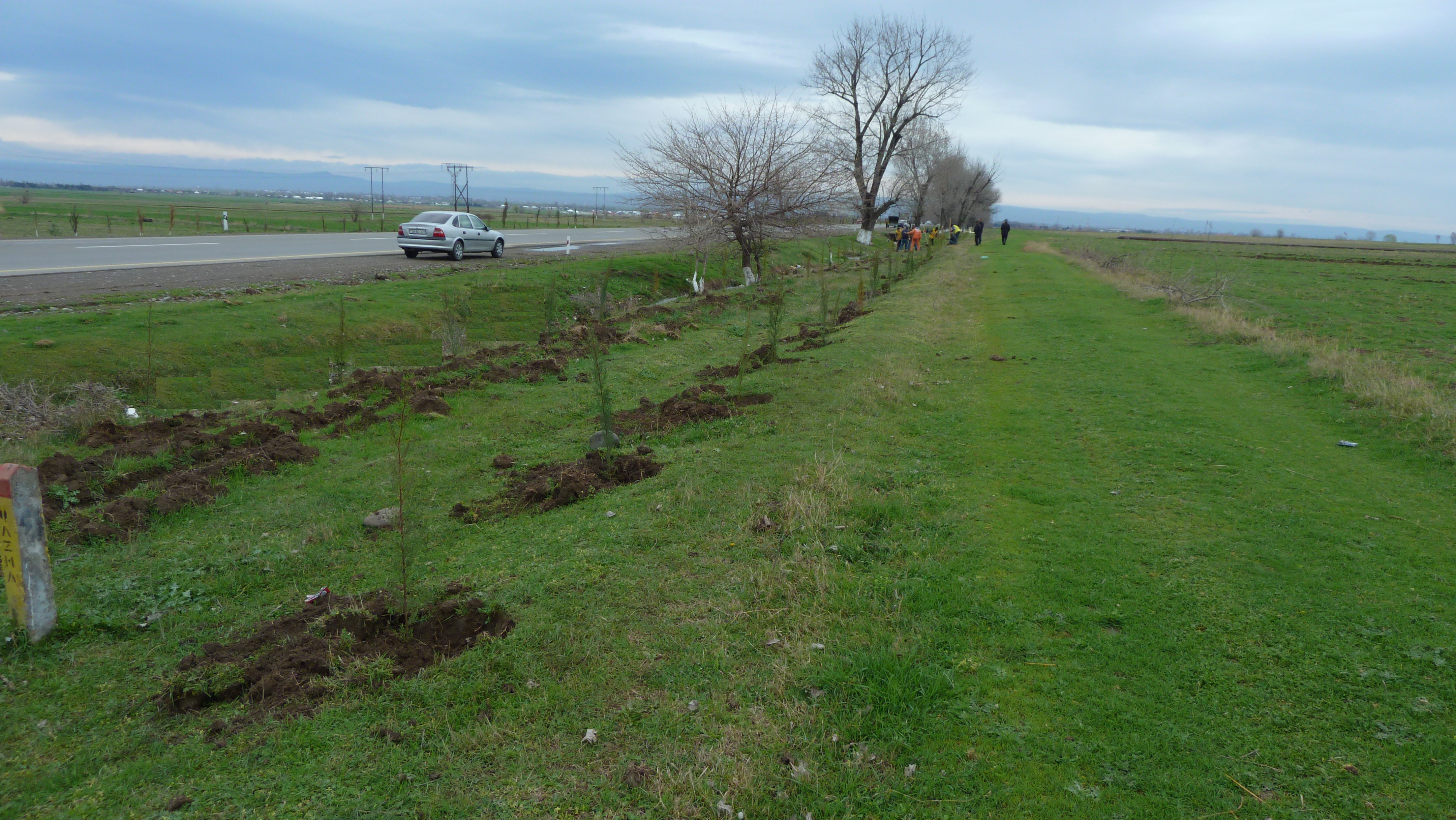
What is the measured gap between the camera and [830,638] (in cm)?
457

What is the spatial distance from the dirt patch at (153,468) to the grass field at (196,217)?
18.3 m

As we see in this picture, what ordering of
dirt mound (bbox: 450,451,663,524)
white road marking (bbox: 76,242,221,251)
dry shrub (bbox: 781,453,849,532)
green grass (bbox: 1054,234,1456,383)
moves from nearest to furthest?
dry shrub (bbox: 781,453,849,532), dirt mound (bbox: 450,451,663,524), green grass (bbox: 1054,234,1456,383), white road marking (bbox: 76,242,221,251)

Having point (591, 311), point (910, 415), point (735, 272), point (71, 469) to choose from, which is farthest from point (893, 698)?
point (735, 272)

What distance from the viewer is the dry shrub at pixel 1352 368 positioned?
894cm

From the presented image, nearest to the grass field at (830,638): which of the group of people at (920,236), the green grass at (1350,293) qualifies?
the green grass at (1350,293)

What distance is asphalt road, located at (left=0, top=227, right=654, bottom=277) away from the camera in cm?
1827

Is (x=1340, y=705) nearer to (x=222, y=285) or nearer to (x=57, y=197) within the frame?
(x=222, y=285)

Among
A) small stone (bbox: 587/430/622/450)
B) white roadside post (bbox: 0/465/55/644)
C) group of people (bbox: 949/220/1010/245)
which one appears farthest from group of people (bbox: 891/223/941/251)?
white roadside post (bbox: 0/465/55/644)

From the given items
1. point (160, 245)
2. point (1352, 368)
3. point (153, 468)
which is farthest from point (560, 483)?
point (160, 245)

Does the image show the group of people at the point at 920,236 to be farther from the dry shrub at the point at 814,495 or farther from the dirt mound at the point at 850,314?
the dry shrub at the point at 814,495

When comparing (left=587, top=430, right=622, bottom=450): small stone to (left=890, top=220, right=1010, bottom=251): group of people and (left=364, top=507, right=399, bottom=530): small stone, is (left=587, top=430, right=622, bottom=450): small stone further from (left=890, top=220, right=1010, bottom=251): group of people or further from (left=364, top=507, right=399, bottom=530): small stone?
(left=890, top=220, right=1010, bottom=251): group of people

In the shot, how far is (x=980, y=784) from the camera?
11.3 feet

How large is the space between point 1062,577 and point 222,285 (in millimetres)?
17536

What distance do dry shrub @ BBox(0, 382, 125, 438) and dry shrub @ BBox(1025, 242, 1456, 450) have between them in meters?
14.7
